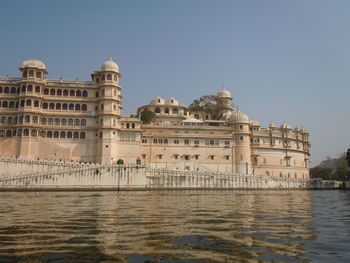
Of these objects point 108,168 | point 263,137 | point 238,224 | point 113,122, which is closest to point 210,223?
point 238,224

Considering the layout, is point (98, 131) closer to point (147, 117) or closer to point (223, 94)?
point (147, 117)

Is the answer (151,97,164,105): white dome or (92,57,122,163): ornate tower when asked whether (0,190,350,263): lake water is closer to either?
(92,57,122,163): ornate tower

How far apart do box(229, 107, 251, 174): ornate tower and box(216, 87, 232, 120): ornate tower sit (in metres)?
13.1

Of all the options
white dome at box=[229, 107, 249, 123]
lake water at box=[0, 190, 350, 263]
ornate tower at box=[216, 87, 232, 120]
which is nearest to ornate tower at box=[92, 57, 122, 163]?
white dome at box=[229, 107, 249, 123]

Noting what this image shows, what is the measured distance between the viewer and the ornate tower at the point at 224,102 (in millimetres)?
79938

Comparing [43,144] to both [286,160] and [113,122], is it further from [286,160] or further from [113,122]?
[286,160]

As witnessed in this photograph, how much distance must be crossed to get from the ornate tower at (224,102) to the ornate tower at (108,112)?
30.6 metres

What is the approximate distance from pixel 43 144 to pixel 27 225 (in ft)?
150

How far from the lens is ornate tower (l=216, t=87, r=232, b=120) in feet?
262

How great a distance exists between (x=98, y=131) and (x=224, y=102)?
1433 inches

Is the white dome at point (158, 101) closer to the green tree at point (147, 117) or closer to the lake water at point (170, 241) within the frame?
the green tree at point (147, 117)

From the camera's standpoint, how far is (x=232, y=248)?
28.8ft

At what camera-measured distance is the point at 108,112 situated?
55781mm

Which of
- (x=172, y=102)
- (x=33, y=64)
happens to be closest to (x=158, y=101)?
(x=172, y=102)
